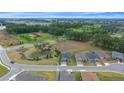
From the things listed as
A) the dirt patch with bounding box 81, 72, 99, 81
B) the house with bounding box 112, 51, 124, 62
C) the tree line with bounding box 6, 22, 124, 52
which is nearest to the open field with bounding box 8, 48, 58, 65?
the tree line with bounding box 6, 22, 124, 52

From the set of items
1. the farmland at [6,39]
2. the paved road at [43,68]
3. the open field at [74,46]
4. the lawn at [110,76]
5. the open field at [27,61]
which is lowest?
the lawn at [110,76]

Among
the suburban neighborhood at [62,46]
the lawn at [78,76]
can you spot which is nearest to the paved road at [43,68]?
the suburban neighborhood at [62,46]

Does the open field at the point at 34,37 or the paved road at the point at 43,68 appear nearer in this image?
the paved road at the point at 43,68

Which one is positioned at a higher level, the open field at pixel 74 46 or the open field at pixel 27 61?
the open field at pixel 74 46

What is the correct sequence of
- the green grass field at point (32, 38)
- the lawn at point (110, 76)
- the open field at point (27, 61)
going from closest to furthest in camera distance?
the lawn at point (110, 76)
the open field at point (27, 61)
the green grass field at point (32, 38)

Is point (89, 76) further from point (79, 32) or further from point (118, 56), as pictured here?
point (79, 32)

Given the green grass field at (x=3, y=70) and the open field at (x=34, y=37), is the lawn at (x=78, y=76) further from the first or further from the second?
the green grass field at (x=3, y=70)

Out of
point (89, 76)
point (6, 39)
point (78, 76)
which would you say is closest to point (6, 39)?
point (6, 39)
